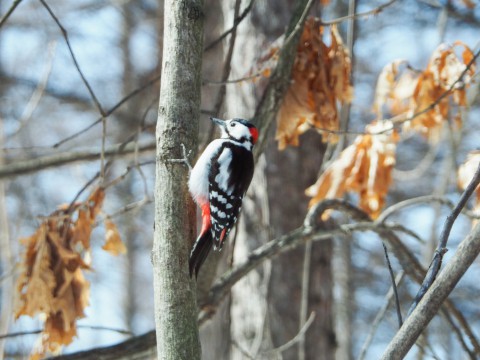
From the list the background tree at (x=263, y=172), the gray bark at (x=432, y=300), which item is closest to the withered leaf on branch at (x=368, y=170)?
the background tree at (x=263, y=172)

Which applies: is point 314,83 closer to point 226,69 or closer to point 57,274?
point 226,69

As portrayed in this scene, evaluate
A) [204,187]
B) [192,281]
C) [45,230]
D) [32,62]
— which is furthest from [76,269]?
[32,62]

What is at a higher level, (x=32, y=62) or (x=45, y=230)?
(x=32, y=62)

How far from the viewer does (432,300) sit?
1.73 metres

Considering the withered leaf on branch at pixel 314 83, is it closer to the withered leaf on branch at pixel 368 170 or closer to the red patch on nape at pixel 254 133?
the red patch on nape at pixel 254 133

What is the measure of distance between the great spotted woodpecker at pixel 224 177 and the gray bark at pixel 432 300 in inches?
42.1

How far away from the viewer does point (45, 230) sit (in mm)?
3281

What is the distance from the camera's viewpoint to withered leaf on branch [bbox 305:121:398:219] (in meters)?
3.78

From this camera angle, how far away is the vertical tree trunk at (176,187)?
2.07 metres

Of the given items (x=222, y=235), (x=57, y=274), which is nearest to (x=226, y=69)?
(x=222, y=235)

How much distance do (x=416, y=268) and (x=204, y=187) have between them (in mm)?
1335

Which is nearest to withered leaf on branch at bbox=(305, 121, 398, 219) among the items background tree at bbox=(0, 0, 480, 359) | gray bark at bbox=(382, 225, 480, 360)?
background tree at bbox=(0, 0, 480, 359)

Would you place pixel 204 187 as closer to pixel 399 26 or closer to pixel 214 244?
pixel 214 244

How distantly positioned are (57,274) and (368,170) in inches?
68.8
